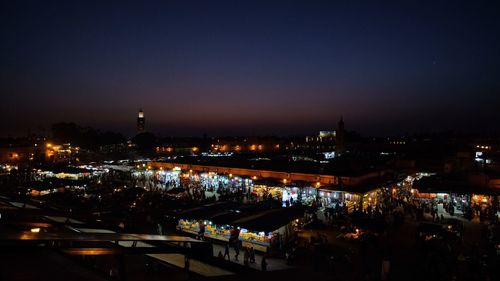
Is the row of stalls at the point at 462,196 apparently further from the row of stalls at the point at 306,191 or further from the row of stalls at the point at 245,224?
the row of stalls at the point at 245,224

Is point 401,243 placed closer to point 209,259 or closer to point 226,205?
point 226,205

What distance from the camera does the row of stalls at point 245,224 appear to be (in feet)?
43.1

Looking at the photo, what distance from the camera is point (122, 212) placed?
1725 cm

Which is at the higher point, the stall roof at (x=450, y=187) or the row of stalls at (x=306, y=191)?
the stall roof at (x=450, y=187)

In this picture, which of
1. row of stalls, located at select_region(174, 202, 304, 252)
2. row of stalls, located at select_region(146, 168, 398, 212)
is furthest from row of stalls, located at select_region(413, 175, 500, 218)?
row of stalls, located at select_region(174, 202, 304, 252)

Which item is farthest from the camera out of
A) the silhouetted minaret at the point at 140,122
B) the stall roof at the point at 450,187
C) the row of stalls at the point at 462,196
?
the silhouetted minaret at the point at 140,122

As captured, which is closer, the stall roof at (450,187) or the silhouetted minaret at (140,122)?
the stall roof at (450,187)

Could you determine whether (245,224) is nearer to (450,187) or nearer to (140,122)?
(450,187)

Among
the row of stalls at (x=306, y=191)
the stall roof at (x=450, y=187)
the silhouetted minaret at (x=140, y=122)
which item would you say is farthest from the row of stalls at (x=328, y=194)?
the silhouetted minaret at (x=140, y=122)

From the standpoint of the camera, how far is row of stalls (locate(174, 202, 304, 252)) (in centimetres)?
1314

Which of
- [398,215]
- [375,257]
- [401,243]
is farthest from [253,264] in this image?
[398,215]

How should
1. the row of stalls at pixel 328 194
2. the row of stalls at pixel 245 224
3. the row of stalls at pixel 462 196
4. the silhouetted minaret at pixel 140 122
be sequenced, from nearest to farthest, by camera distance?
the row of stalls at pixel 245 224, the row of stalls at pixel 462 196, the row of stalls at pixel 328 194, the silhouetted minaret at pixel 140 122

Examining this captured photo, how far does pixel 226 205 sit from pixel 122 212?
5837mm

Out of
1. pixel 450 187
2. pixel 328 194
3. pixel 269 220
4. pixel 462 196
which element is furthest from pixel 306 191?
pixel 462 196
